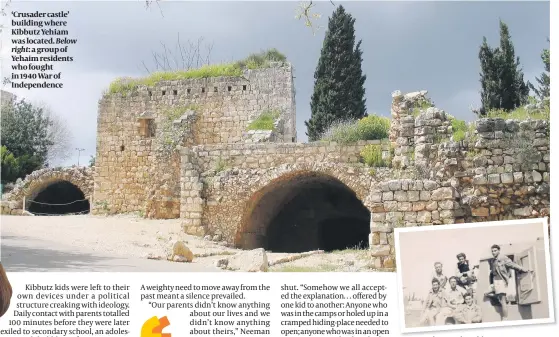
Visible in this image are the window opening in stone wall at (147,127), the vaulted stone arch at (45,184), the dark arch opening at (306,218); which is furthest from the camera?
the vaulted stone arch at (45,184)

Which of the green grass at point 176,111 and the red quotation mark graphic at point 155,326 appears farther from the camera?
the green grass at point 176,111

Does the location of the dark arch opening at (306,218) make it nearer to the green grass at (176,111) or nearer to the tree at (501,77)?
the green grass at (176,111)

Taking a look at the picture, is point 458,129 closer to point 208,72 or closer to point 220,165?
point 220,165

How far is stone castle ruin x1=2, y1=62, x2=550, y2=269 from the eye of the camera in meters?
7.87

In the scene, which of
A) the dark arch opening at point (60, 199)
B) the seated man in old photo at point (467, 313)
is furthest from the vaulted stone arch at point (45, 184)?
the seated man in old photo at point (467, 313)

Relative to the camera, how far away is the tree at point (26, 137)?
24328mm

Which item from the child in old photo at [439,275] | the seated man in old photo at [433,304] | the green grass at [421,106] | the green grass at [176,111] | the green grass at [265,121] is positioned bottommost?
the seated man in old photo at [433,304]

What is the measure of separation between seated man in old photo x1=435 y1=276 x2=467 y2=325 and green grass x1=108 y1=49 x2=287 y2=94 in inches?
515

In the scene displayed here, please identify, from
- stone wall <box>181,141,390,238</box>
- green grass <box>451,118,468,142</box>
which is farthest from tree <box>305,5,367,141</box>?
green grass <box>451,118,468,142</box>

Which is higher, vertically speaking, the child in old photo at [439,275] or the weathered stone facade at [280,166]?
the weathered stone facade at [280,166]

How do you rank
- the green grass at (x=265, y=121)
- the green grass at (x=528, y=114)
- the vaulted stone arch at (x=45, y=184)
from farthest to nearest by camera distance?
the vaulted stone arch at (x=45, y=184) < the green grass at (x=265, y=121) < the green grass at (x=528, y=114)

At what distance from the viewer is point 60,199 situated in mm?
22734

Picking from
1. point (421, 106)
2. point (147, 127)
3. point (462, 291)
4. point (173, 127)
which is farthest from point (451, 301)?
point (147, 127)

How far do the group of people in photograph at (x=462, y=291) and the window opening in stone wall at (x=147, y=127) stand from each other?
14.2 m
